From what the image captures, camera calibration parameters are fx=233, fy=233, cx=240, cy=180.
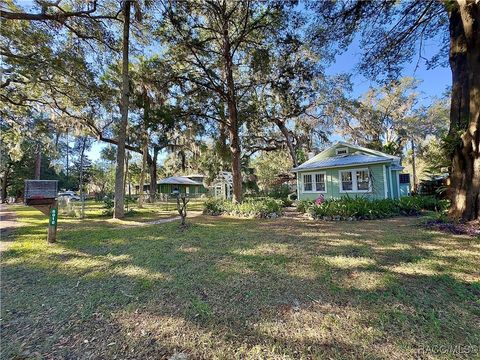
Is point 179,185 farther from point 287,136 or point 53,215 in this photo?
point 53,215

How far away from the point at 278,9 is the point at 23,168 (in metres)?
35.6

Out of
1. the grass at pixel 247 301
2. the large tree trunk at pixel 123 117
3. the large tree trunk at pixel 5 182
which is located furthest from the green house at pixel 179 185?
the grass at pixel 247 301

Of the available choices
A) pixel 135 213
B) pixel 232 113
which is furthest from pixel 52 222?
pixel 232 113

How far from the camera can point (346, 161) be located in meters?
13.8

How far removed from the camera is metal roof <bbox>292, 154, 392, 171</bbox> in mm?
12602

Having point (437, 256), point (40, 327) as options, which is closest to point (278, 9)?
point (437, 256)

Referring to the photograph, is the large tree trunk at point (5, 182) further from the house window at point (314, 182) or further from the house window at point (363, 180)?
the house window at point (363, 180)

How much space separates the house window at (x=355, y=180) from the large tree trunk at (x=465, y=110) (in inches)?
229

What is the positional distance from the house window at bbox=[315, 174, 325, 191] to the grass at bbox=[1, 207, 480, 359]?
31.8 ft

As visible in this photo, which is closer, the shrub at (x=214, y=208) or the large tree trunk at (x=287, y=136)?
the shrub at (x=214, y=208)

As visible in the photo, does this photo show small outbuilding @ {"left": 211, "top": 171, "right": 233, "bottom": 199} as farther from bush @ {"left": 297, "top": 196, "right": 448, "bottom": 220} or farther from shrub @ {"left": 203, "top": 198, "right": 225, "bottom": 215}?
bush @ {"left": 297, "top": 196, "right": 448, "bottom": 220}

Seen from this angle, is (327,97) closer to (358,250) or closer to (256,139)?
(256,139)

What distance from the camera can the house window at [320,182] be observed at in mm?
15062

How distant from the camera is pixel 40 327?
2.48 m
